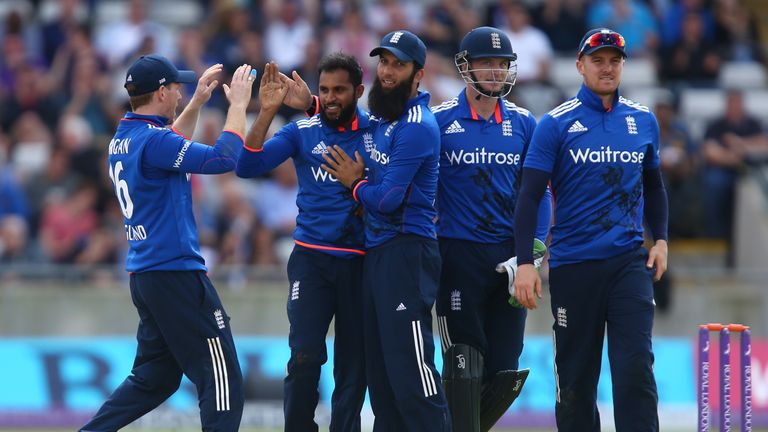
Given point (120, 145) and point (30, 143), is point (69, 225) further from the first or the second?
point (120, 145)

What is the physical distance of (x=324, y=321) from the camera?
8352mm

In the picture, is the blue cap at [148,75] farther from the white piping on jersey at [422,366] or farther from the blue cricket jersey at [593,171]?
the blue cricket jersey at [593,171]

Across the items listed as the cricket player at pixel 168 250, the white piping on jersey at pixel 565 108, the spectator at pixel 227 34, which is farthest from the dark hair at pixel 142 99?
the spectator at pixel 227 34

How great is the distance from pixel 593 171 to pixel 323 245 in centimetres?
167

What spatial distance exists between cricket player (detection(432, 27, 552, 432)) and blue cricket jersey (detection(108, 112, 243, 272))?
1399 millimetres

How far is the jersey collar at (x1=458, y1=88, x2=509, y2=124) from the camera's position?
341 inches

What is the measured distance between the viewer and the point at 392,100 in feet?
27.0

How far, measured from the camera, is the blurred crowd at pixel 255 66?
14.6 meters

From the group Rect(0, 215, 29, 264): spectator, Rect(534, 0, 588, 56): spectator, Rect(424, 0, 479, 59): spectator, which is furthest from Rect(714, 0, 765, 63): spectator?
Rect(0, 215, 29, 264): spectator

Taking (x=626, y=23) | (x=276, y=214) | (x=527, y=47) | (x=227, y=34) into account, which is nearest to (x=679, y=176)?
(x=527, y=47)

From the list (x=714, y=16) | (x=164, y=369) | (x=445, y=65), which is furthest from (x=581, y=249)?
(x=714, y=16)

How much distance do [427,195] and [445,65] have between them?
8.45 m

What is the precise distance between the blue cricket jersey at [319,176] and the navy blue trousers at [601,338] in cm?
127

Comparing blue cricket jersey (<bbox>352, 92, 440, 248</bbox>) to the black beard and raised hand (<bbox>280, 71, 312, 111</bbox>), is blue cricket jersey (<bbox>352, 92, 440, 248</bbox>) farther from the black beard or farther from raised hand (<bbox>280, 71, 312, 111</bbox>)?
raised hand (<bbox>280, 71, 312, 111</bbox>)
